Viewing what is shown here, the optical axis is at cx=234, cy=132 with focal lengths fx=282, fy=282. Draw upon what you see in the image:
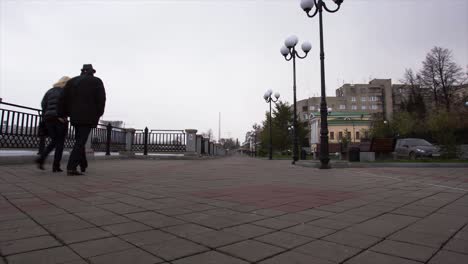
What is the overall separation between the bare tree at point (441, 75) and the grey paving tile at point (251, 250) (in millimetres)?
41998

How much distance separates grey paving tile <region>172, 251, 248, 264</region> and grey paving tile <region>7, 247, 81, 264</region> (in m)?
0.59

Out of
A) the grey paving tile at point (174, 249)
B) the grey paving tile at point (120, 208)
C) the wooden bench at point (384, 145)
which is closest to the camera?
the grey paving tile at point (174, 249)

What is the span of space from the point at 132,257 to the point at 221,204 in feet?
5.44

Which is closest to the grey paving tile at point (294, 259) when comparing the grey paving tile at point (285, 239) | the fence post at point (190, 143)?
the grey paving tile at point (285, 239)

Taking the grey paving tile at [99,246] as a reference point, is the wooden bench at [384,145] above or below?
above

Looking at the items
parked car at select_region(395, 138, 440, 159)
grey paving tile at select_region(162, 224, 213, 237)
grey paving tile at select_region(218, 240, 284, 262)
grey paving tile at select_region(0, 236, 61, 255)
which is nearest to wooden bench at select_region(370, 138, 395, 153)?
parked car at select_region(395, 138, 440, 159)

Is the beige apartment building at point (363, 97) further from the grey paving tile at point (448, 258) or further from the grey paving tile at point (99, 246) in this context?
the grey paving tile at point (99, 246)

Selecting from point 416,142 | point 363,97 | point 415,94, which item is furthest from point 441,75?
point 363,97

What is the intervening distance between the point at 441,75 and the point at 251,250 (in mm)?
43432

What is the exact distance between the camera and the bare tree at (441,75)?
34750mm

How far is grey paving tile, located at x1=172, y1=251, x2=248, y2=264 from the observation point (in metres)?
1.55

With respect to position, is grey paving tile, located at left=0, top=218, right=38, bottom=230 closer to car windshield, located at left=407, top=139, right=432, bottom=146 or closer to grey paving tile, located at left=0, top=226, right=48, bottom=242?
grey paving tile, located at left=0, top=226, right=48, bottom=242

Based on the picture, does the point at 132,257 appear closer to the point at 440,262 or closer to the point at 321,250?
the point at 321,250

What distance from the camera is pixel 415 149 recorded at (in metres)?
17.1
